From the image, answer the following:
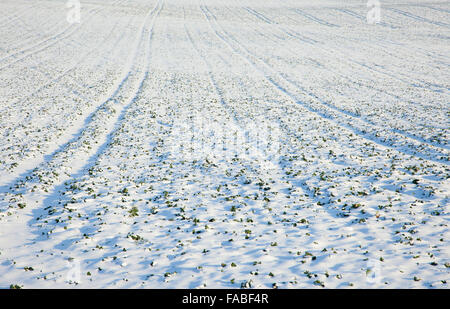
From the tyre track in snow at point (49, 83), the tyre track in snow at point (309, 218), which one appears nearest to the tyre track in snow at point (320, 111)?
the tyre track in snow at point (309, 218)

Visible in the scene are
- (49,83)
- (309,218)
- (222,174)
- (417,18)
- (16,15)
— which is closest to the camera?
(309,218)

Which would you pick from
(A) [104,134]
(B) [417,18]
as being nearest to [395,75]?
(A) [104,134]

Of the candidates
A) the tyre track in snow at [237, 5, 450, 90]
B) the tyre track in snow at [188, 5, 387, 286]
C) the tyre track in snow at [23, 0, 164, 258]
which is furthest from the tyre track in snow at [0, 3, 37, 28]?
the tyre track in snow at [188, 5, 387, 286]

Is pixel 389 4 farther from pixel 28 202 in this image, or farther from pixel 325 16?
pixel 28 202

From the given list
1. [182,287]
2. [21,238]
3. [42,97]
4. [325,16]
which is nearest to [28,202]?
[21,238]

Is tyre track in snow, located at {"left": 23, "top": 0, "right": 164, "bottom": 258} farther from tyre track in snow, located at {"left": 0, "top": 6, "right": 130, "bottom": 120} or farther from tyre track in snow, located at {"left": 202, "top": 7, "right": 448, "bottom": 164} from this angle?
tyre track in snow, located at {"left": 202, "top": 7, "right": 448, "bottom": 164}

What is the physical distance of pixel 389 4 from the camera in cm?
10088

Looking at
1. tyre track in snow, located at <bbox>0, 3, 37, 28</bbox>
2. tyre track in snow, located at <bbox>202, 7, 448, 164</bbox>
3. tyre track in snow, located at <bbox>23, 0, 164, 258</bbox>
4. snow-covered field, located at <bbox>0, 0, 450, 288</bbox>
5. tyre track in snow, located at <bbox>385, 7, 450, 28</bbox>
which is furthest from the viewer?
A: tyre track in snow, located at <bbox>385, 7, 450, 28</bbox>

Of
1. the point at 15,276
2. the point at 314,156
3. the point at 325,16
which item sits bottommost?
the point at 15,276

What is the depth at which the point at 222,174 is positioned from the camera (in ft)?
55.8

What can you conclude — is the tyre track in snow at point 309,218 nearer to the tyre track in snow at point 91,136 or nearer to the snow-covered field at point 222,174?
the snow-covered field at point 222,174

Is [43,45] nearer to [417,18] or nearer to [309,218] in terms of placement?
[309,218]

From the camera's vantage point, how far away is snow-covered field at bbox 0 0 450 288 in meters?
10.3
